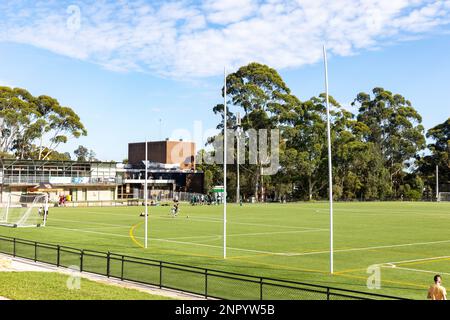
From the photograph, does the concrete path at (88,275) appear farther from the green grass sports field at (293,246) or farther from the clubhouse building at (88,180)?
the clubhouse building at (88,180)

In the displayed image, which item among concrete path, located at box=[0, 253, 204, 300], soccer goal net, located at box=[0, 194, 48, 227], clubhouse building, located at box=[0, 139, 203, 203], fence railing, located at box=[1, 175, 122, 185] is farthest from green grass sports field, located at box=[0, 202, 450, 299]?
fence railing, located at box=[1, 175, 122, 185]

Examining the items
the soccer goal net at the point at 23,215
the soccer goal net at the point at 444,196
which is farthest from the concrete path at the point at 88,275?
the soccer goal net at the point at 444,196

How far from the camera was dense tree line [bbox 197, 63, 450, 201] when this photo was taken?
10638 centimetres

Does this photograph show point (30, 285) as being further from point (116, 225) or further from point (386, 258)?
point (116, 225)

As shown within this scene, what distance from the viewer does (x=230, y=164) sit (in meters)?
108

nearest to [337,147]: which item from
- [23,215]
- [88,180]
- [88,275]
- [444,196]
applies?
[444,196]

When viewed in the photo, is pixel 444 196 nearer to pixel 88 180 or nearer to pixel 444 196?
pixel 444 196

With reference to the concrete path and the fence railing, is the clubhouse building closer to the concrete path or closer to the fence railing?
the fence railing

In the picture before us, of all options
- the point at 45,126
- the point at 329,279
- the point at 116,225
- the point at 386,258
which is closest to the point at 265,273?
the point at 329,279

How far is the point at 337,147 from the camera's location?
373ft

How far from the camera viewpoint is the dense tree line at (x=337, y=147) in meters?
106

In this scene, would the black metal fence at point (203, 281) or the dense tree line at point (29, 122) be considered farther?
the dense tree line at point (29, 122)

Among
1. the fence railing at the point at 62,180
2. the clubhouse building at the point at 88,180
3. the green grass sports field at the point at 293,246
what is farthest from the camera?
the fence railing at the point at 62,180
